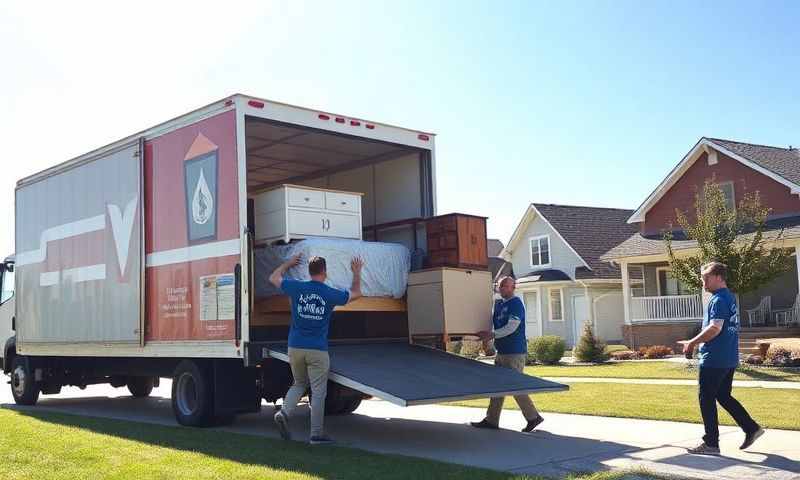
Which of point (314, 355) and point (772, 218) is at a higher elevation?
point (772, 218)

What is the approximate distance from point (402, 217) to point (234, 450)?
4.72 m

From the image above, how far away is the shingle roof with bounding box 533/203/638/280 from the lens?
37281 millimetres

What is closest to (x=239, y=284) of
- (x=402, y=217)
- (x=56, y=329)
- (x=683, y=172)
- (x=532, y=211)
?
(x=402, y=217)

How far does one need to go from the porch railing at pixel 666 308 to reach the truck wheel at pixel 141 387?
18.2m

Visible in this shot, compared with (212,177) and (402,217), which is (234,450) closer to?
(212,177)

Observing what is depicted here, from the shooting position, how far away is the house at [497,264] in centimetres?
4317

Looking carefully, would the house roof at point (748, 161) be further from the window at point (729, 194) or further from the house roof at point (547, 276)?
the house roof at point (547, 276)

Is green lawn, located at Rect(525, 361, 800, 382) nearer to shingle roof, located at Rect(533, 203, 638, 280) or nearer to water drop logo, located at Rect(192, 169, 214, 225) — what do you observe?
water drop logo, located at Rect(192, 169, 214, 225)

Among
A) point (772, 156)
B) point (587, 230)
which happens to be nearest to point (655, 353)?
point (772, 156)

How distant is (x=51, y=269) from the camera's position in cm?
1404

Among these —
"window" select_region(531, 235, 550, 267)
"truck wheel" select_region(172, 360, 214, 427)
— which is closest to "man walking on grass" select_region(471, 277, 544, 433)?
"truck wheel" select_region(172, 360, 214, 427)

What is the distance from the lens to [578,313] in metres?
37.1

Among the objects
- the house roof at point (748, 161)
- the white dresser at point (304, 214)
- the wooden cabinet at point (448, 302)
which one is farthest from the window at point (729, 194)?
the white dresser at point (304, 214)

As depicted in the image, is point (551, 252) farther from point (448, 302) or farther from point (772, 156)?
point (448, 302)
